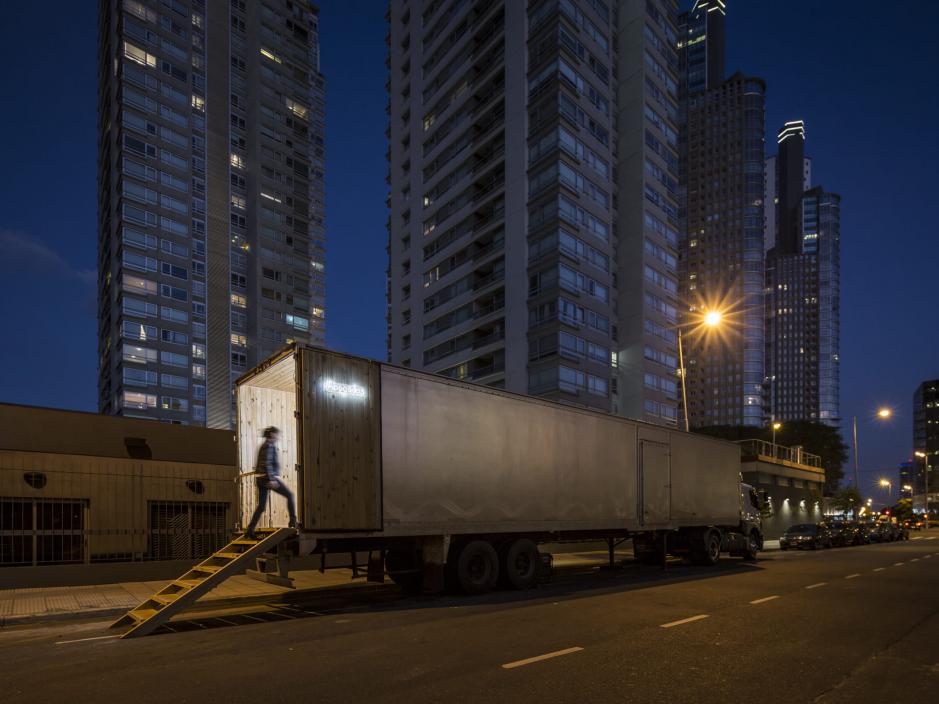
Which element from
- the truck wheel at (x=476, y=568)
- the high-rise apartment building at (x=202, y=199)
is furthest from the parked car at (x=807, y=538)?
the high-rise apartment building at (x=202, y=199)

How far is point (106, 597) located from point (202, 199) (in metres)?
82.1

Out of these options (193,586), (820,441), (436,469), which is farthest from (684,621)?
(820,441)

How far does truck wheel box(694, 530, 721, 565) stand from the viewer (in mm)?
20406

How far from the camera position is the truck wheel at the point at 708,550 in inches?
803

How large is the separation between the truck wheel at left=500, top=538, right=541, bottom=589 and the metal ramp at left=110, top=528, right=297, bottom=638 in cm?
510

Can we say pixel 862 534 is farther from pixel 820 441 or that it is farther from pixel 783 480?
pixel 820 441

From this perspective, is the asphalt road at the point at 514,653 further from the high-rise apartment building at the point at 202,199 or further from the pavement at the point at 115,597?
the high-rise apartment building at the point at 202,199

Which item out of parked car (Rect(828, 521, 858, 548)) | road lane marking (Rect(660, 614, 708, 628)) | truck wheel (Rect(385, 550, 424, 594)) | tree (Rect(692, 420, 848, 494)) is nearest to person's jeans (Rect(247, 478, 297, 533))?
truck wheel (Rect(385, 550, 424, 594))

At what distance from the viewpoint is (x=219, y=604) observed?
12.5 meters

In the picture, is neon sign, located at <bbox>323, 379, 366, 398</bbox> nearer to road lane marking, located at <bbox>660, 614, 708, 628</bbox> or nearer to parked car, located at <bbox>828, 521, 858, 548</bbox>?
road lane marking, located at <bbox>660, 614, 708, 628</bbox>

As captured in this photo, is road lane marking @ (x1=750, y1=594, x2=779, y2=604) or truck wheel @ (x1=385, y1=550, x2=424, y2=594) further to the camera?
truck wheel @ (x1=385, y1=550, x2=424, y2=594)

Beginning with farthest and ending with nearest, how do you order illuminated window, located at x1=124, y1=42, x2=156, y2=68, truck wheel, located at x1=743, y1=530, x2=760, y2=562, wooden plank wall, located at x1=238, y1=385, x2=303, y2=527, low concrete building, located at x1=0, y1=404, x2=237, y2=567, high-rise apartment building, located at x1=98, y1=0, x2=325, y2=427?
illuminated window, located at x1=124, y1=42, x2=156, y2=68 < high-rise apartment building, located at x1=98, y1=0, x2=325, y2=427 < truck wheel, located at x1=743, y1=530, x2=760, y2=562 < low concrete building, located at x1=0, y1=404, x2=237, y2=567 < wooden plank wall, located at x1=238, y1=385, x2=303, y2=527

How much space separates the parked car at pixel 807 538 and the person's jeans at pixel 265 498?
98.5ft

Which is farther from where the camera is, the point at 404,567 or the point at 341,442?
the point at 404,567
